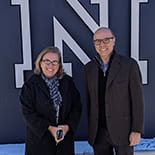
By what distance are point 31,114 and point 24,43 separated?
4.30 feet

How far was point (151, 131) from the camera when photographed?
119 inches

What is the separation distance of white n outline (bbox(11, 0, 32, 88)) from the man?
1195mm

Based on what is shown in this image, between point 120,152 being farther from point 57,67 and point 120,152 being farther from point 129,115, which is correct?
point 57,67

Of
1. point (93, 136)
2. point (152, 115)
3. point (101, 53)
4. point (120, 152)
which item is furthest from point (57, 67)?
point (152, 115)

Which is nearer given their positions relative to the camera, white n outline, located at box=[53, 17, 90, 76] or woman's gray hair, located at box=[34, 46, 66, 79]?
woman's gray hair, located at box=[34, 46, 66, 79]

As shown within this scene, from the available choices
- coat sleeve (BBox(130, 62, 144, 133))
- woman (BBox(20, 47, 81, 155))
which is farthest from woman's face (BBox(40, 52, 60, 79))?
coat sleeve (BBox(130, 62, 144, 133))

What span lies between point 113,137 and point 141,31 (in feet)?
5.37

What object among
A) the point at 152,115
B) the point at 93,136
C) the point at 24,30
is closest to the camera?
the point at 93,136

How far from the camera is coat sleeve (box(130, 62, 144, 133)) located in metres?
1.75

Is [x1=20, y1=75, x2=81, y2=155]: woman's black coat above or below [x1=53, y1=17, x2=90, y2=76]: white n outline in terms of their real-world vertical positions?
below

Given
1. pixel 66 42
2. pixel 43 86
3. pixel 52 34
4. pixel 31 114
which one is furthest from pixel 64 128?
pixel 52 34

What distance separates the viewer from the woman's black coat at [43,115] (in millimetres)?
Result: 1812

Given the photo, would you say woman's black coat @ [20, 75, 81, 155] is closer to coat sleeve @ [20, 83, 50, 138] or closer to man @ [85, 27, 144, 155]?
coat sleeve @ [20, 83, 50, 138]

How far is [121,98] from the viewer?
70.8 inches
